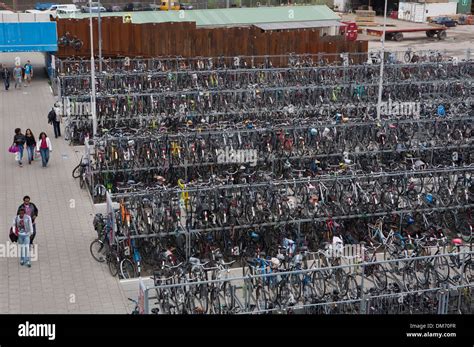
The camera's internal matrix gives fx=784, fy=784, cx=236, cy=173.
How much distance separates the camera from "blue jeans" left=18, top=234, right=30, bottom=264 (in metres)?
13.6

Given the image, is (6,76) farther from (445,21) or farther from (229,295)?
(445,21)

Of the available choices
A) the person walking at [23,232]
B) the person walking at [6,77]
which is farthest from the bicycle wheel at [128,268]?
the person walking at [6,77]

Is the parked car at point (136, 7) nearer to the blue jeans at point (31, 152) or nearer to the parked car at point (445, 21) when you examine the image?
the parked car at point (445, 21)

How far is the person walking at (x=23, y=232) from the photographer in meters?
13.5

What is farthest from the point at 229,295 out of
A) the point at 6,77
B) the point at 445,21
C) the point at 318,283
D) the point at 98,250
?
the point at 445,21

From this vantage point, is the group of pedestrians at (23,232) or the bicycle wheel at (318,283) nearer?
the bicycle wheel at (318,283)

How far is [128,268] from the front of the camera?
43.5 ft

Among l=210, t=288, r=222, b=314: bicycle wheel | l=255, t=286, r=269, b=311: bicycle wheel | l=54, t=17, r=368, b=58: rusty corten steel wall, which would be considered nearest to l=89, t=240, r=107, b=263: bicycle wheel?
l=210, t=288, r=222, b=314: bicycle wheel

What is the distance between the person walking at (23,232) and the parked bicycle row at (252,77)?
10.0 meters

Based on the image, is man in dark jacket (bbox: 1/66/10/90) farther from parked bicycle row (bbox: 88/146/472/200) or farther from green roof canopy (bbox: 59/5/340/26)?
parked bicycle row (bbox: 88/146/472/200)

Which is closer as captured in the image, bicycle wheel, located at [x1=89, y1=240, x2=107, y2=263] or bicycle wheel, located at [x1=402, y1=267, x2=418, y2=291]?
bicycle wheel, located at [x1=402, y1=267, x2=418, y2=291]

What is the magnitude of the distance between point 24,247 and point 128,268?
1.90 m

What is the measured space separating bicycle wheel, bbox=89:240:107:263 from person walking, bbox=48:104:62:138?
8105 millimetres
